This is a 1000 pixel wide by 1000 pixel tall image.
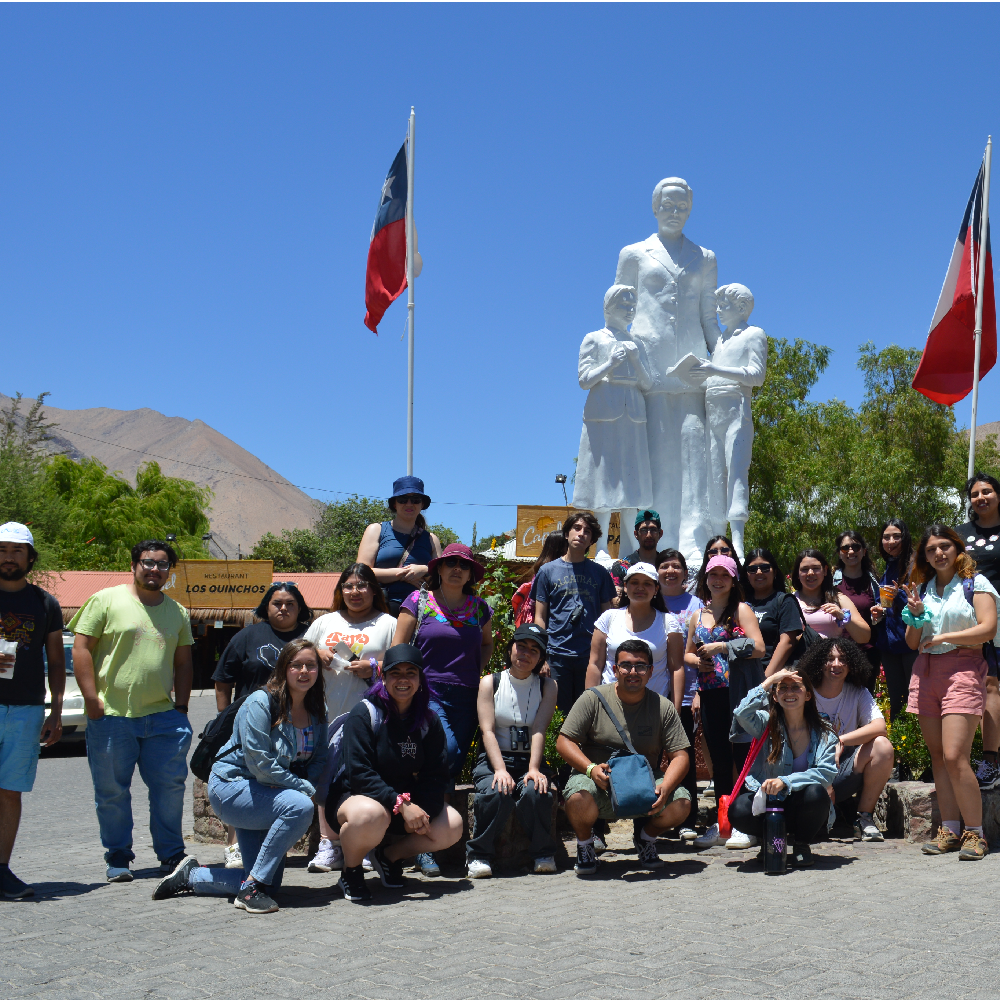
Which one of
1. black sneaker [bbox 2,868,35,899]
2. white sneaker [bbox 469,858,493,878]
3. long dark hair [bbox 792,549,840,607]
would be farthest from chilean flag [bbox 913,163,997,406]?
black sneaker [bbox 2,868,35,899]

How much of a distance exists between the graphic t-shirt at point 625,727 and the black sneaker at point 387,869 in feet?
3.59

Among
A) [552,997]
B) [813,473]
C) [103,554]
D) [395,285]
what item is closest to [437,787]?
[552,997]

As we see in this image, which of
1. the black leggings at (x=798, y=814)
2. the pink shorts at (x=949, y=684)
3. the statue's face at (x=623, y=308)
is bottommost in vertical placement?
the black leggings at (x=798, y=814)

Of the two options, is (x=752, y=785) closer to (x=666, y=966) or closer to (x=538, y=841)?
(x=538, y=841)

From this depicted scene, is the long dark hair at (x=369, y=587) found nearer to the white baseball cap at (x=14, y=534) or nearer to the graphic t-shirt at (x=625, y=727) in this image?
the graphic t-shirt at (x=625, y=727)

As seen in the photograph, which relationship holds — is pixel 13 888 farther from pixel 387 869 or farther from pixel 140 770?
pixel 387 869

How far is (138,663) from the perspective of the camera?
5.61 meters

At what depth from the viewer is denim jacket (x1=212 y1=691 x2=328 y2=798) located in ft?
16.9

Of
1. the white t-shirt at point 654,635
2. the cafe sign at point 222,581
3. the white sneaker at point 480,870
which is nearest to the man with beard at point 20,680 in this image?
the white sneaker at point 480,870

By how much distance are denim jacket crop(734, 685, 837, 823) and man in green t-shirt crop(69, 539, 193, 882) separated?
9.45 ft

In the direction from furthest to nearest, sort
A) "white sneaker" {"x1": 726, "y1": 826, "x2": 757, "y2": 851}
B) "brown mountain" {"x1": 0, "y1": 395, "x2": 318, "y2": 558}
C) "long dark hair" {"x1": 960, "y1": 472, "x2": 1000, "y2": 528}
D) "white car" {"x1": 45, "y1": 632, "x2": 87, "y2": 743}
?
"brown mountain" {"x1": 0, "y1": 395, "x2": 318, "y2": 558} < "white car" {"x1": 45, "y1": 632, "x2": 87, "y2": 743} < "long dark hair" {"x1": 960, "y1": 472, "x2": 1000, "y2": 528} < "white sneaker" {"x1": 726, "y1": 826, "x2": 757, "y2": 851}

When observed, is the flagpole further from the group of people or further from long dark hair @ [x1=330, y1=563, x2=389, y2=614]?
long dark hair @ [x1=330, y1=563, x2=389, y2=614]

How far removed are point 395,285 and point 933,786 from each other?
25.1ft

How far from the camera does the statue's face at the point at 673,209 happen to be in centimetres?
1030
